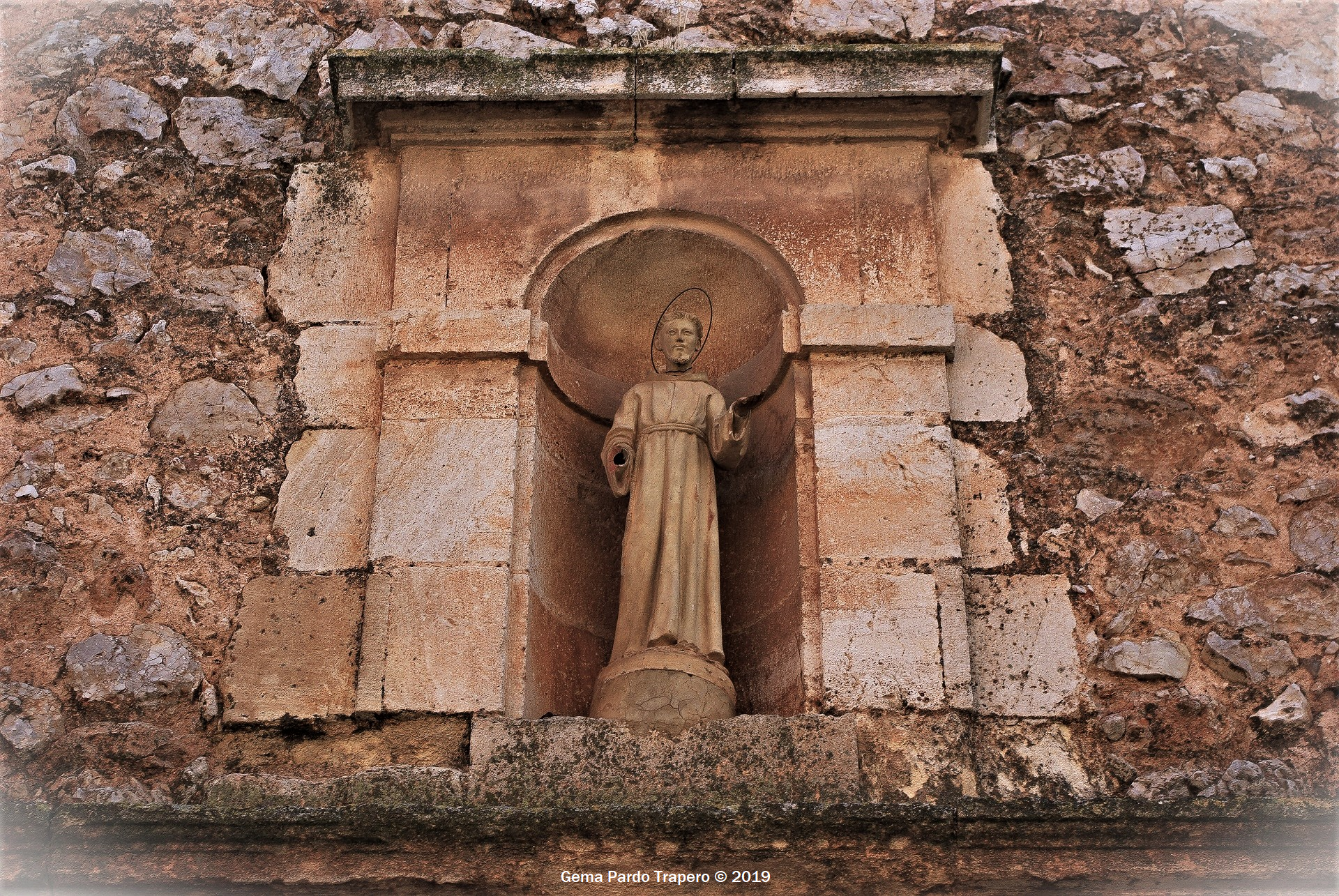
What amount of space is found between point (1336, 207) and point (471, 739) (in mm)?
3767

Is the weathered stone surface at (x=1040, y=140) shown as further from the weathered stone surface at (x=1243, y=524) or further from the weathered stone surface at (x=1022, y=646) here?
the weathered stone surface at (x=1022, y=646)

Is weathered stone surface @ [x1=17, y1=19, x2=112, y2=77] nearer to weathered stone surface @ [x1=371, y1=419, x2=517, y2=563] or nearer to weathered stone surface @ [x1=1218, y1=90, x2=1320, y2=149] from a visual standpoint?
weathered stone surface @ [x1=371, y1=419, x2=517, y2=563]

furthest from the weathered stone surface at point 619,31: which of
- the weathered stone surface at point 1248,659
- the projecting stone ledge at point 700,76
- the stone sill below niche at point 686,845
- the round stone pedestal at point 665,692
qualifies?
the stone sill below niche at point 686,845

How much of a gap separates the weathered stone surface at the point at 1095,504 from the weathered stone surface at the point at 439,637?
1952 millimetres

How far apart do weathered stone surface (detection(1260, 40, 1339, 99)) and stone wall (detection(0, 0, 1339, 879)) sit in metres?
0.02

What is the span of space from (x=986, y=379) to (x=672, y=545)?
1.29 meters

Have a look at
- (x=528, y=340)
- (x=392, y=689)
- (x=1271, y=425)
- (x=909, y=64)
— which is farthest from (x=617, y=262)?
(x=1271, y=425)

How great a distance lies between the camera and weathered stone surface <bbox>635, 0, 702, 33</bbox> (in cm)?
723

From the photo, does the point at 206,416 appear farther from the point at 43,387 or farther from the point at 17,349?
the point at 17,349

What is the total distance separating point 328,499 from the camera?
6.17 metres

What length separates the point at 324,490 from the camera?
A: 6188 millimetres

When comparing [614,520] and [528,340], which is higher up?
[528,340]

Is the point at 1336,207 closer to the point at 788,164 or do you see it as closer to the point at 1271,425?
the point at 1271,425

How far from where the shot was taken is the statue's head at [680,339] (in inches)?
260
